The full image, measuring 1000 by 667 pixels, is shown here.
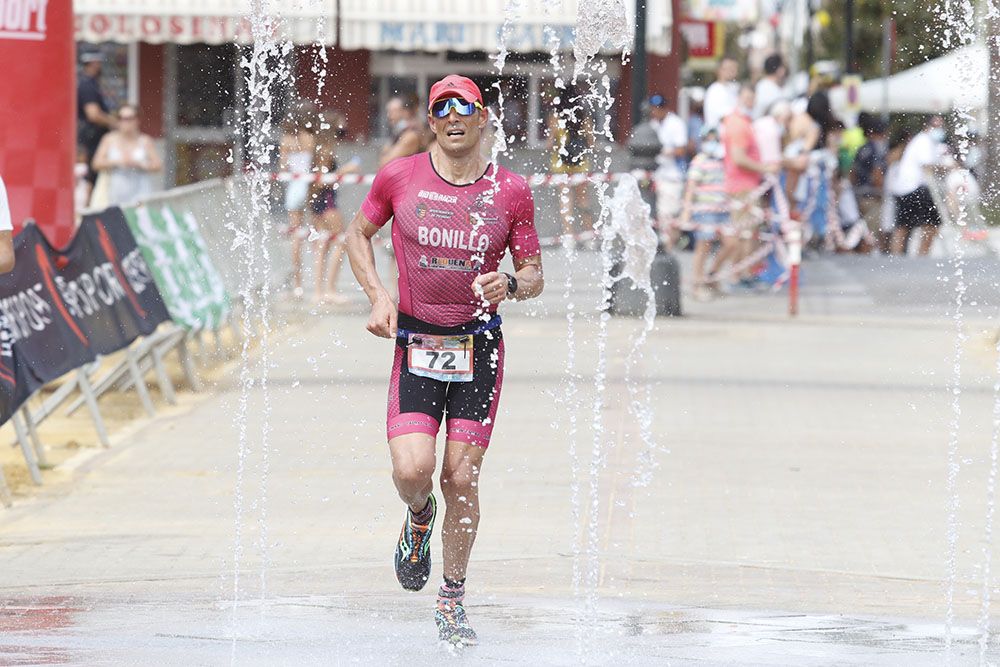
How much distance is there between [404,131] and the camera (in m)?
18.0

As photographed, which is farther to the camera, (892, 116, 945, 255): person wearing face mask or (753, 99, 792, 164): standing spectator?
(892, 116, 945, 255): person wearing face mask

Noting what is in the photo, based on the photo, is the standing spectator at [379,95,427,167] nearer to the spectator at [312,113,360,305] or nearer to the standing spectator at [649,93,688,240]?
the spectator at [312,113,360,305]

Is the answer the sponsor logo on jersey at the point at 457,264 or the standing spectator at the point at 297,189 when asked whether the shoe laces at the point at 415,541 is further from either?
the standing spectator at the point at 297,189

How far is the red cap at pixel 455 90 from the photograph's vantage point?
6.55m

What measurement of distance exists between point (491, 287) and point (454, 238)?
0.93ft

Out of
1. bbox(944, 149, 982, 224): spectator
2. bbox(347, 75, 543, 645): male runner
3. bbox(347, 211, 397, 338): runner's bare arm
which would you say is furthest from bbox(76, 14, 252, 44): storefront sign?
bbox(347, 75, 543, 645): male runner

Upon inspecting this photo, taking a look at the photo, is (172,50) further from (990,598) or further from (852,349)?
(990,598)

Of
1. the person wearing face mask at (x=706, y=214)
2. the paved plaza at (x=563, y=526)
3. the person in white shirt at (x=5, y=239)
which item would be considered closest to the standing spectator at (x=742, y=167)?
the person wearing face mask at (x=706, y=214)

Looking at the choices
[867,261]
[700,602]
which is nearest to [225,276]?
[700,602]

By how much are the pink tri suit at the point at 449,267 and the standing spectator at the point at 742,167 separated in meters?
12.2

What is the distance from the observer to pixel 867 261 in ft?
77.9

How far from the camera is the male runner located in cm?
660

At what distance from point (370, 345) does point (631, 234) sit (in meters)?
3.04

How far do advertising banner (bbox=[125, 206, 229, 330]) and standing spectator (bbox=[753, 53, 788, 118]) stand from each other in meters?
10.7
